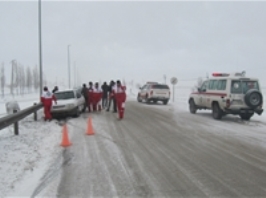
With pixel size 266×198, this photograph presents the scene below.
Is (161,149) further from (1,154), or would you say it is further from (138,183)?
(1,154)

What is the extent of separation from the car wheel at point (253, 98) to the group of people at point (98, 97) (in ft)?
20.0

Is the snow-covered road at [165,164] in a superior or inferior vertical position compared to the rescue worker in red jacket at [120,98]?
inferior

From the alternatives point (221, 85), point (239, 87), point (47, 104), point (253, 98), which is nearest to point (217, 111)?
point (221, 85)

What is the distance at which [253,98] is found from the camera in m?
14.0

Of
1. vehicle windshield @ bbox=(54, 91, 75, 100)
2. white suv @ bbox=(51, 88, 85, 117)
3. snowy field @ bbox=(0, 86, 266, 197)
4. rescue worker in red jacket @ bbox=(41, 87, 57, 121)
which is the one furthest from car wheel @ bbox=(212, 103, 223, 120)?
rescue worker in red jacket @ bbox=(41, 87, 57, 121)

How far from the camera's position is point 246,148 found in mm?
8531

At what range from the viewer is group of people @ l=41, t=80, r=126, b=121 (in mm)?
15164

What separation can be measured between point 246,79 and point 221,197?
10.7 meters

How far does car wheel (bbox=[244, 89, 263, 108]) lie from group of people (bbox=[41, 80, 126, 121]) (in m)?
6.08

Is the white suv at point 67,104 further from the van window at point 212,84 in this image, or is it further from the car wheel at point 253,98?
the car wheel at point 253,98

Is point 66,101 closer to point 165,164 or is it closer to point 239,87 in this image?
point 239,87

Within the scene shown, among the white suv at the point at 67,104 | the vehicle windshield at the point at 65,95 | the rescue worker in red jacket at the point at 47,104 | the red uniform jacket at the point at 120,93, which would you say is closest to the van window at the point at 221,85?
the red uniform jacket at the point at 120,93

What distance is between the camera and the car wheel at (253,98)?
45.7ft

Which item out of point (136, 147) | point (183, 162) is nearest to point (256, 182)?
point (183, 162)
